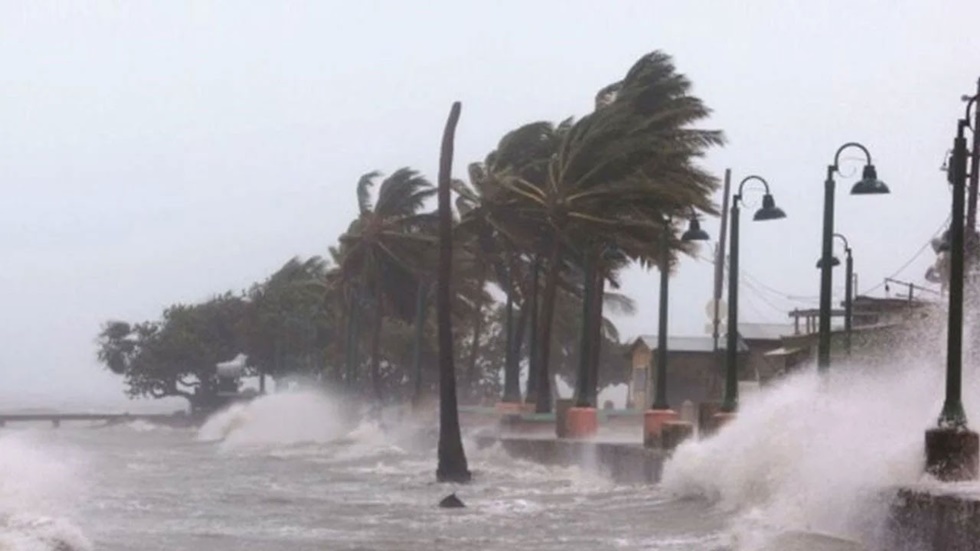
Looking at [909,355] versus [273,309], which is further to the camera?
[273,309]

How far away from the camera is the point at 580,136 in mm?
47094

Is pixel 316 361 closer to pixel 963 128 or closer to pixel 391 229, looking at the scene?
pixel 391 229

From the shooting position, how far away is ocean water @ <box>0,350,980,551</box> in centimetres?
1795

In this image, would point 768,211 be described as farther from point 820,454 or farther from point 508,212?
point 508,212

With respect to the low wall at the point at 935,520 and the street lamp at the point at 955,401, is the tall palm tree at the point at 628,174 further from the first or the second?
the low wall at the point at 935,520

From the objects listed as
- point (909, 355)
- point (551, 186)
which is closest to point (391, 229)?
point (551, 186)

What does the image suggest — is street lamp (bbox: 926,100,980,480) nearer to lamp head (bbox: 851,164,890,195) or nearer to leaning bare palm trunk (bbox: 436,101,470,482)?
lamp head (bbox: 851,164,890,195)

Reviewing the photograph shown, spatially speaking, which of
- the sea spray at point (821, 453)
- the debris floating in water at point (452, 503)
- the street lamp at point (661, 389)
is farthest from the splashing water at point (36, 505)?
the street lamp at point (661, 389)

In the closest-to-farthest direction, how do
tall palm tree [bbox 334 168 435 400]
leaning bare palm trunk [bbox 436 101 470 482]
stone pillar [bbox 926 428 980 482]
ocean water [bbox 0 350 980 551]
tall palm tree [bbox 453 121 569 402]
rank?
stone pillar [bbox 926 428 980 482]
ocean water [bbox 0 350 980 551]
leaning bare palm trunk [bbox 436 101 470 482]
tall palm tree [bbox 453 121 569 402]
tall palm tree [bbox 334 168 435 400]

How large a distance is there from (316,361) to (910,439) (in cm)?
8734

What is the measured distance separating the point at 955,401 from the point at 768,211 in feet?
32.3

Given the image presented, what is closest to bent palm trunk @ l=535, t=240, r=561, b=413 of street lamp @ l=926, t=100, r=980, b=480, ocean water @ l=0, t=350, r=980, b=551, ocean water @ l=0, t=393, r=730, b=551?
ocean water @ l=0, t=393, r=730, b=551

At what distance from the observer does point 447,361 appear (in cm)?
3603

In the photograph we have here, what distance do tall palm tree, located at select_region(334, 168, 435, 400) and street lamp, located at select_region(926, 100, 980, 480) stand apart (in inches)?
1969
